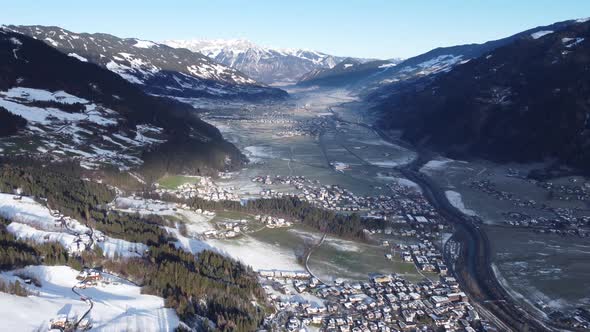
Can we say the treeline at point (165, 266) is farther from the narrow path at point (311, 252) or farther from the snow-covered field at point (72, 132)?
the snow-covered field at point (72, 132)

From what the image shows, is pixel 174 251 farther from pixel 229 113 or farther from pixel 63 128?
pixel 229 113

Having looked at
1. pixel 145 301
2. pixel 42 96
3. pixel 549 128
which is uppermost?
pixel 42 96

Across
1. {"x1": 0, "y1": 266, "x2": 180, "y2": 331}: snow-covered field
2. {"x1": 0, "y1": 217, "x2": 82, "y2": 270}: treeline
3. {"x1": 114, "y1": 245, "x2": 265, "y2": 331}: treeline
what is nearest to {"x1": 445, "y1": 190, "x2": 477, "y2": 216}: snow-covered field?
{"x1": 114, "y1": 245, "x2": 265, "y2": 331}: treeline

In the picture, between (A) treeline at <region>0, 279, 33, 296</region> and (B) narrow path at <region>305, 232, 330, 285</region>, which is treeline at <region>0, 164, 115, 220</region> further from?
(B) narrow path at <region>305, 232, 330, 285</region>

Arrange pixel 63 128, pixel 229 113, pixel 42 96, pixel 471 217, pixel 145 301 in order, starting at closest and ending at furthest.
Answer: pixel 145 301
pixel 471 217
pixel 63 128
pixel 42 96
pixel 229 113

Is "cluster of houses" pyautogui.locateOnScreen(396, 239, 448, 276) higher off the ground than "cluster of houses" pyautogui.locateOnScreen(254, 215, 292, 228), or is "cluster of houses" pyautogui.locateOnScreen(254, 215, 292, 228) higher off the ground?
"cluster of houses" pyautogui.locateOnScreen(254, 215, 292, 228)

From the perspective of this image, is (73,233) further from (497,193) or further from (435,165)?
(435,165)

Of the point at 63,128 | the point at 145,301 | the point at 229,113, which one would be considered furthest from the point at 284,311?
the point at 229,113
